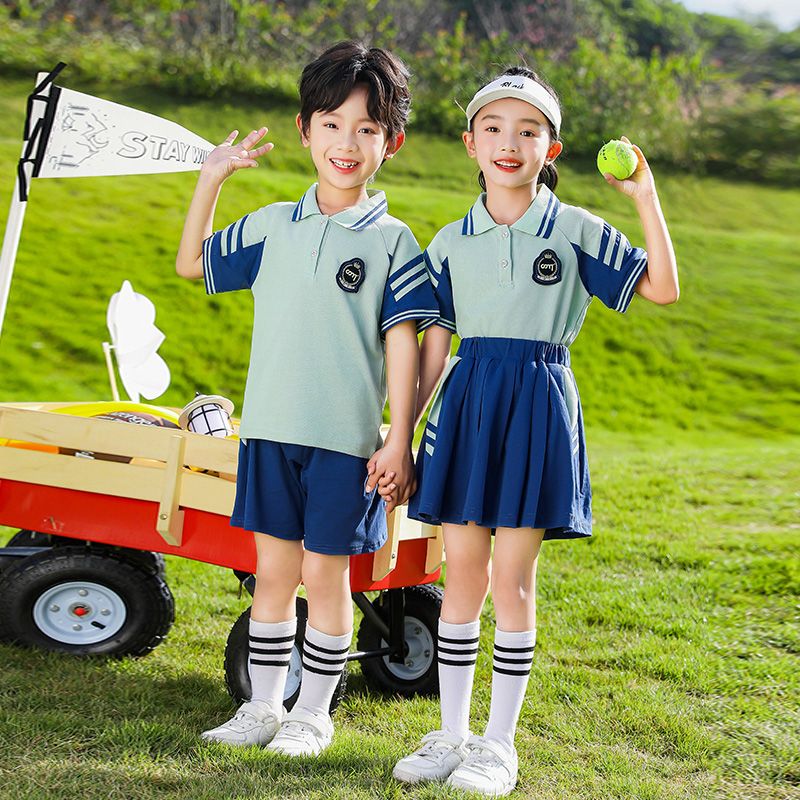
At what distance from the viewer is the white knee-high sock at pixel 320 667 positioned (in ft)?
8.65

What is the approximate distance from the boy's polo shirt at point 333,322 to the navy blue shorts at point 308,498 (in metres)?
0.04

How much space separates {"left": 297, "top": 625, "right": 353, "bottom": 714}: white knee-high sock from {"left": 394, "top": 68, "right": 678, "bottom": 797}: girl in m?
0.25

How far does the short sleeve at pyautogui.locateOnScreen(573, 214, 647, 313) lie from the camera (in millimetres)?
2457

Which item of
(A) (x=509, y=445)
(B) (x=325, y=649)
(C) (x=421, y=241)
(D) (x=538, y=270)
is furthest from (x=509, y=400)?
(C) (x=421, y=241)

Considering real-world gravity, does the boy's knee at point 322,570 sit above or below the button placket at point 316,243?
below

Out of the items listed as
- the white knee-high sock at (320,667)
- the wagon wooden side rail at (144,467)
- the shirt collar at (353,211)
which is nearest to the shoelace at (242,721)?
the white knee-high sock at (320,667)

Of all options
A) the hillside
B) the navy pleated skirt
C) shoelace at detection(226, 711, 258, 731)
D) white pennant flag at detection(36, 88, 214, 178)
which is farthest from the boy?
the hillside

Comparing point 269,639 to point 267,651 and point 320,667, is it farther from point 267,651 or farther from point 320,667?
point 320,667

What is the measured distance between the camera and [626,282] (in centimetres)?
246

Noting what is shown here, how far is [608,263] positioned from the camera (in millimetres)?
2471

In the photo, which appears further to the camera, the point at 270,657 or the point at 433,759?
the point at 270,657

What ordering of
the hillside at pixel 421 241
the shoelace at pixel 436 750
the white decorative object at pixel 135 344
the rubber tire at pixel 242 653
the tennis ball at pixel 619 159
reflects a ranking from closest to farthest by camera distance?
the tennis ball at pixel 619 159 < the shoelace at pixel 436 750 < the rubber tire at pixel 242 653 < the white decorative object at pixel 135 344 < the hillside at pixel 421 241

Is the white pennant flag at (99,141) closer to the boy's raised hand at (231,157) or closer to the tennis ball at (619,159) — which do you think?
the boy's raised hand at (231,157)

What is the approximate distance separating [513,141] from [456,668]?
117 cm
